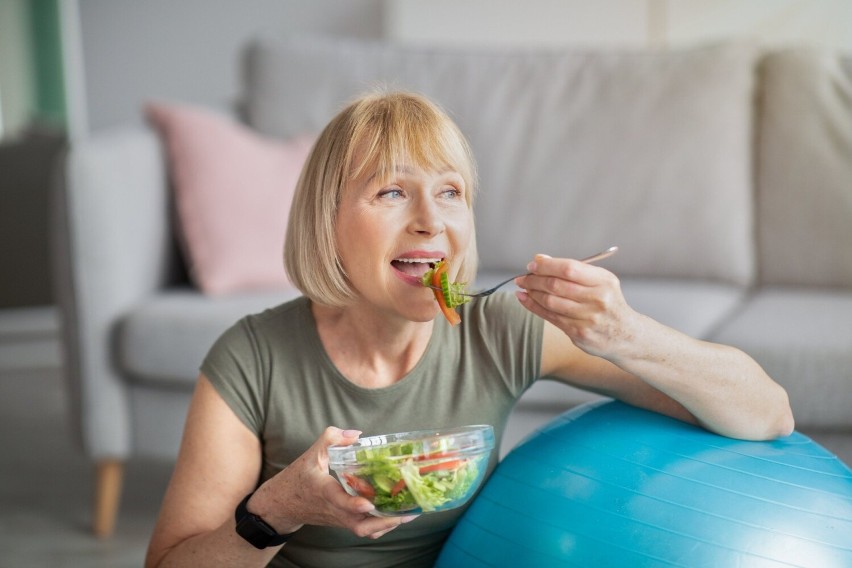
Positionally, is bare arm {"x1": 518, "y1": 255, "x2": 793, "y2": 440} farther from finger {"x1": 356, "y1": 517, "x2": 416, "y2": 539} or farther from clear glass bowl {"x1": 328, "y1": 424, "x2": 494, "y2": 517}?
finger {"x1": 356, "y1": 517, "x2": 416, "y2": 539}

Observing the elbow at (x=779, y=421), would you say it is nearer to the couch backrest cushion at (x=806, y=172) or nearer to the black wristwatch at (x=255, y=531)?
the black wristwatch at (x=255, y=531)

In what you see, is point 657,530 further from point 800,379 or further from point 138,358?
point 138,358

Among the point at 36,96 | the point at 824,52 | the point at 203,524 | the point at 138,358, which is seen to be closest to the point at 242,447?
the point at 203,524

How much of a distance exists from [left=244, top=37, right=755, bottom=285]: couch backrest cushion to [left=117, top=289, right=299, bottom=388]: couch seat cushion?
80 centimetres

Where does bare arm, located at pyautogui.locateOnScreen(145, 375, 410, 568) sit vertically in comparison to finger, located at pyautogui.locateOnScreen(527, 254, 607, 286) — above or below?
below

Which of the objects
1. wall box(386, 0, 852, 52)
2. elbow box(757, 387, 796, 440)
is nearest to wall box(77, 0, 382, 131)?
wall box(386, 0, 852, 52)

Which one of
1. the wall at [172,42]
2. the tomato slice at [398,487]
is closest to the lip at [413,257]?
the tomato slice at [398,487]

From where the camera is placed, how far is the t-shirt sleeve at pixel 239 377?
4.50 ft

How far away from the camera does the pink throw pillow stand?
2791 millimetres

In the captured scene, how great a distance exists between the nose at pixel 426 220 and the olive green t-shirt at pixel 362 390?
19cm

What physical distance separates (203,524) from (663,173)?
190 centimetres

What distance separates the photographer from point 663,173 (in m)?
2.89

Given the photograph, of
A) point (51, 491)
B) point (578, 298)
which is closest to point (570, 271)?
point (578, 298)

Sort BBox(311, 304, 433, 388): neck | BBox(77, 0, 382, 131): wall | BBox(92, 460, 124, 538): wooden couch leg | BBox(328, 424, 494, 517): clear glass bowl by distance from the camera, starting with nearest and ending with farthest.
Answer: BBox(328, 424, 494, 517): clear glass bowl
BBox(311, 304, 433, 388): neck
BBox(92, 460, 124, 538): wooden couch leg
BBox(77, 0, 382, 131): wall
